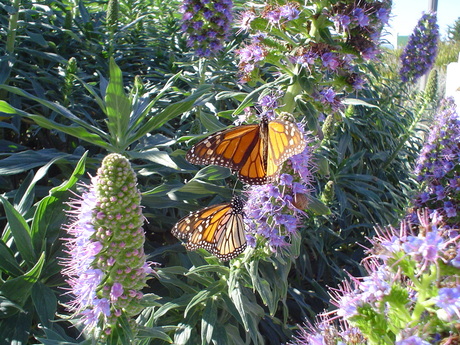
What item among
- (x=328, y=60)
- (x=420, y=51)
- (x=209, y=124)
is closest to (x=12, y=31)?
(x=209, y=124)

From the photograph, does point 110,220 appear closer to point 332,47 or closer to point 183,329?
point 183,329

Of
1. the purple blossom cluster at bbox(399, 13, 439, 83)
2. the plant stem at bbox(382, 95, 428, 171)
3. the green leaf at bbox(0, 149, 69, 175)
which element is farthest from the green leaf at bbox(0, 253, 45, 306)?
the purple blossom cluster at bbox(399, 13, 439, 83)

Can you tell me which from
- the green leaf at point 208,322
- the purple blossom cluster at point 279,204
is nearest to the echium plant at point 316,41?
the purple blossom cluster at point 279,204

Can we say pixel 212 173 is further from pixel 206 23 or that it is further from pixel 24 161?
pixel 206 23

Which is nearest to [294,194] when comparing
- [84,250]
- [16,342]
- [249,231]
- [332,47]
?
[249,231]

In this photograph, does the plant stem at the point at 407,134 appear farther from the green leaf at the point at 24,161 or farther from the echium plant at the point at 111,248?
the echium plant at the point at 111,248

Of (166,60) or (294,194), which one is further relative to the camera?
(166,60)
